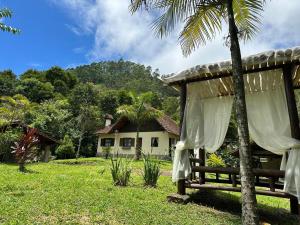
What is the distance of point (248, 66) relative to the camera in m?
6.26

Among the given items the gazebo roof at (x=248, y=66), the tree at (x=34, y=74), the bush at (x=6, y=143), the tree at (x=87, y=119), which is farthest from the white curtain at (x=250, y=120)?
the tree at (x=34, y=74)

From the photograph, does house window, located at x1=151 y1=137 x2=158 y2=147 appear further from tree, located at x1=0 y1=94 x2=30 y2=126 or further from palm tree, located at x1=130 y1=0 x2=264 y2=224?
palm tree, located at x1=130 y1=0 x2=264 y2=224

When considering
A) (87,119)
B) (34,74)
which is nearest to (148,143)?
(87,119)

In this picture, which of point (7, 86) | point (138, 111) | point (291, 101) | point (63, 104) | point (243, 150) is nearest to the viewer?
point (243, 150)

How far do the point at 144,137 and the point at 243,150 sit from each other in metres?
24.9

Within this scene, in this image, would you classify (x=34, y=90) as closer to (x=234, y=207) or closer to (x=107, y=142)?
(x=107, y=142)

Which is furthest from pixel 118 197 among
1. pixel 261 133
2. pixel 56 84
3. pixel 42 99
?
pixel 56 84

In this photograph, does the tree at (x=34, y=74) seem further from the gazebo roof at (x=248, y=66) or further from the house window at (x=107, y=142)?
the gazebo roof at (x=248, y=66)

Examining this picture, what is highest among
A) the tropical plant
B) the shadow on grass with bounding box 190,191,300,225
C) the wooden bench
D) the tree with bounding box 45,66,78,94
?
the tree with bounding box 45,66,78,94

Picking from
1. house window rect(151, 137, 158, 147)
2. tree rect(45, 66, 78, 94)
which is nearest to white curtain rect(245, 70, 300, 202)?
house window rect(151, 137, 158, 147)

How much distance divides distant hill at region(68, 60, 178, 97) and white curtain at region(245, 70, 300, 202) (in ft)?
156

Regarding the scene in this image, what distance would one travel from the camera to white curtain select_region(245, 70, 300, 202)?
17.5ft

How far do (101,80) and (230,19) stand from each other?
63773 millimetres

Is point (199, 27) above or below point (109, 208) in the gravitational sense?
above
